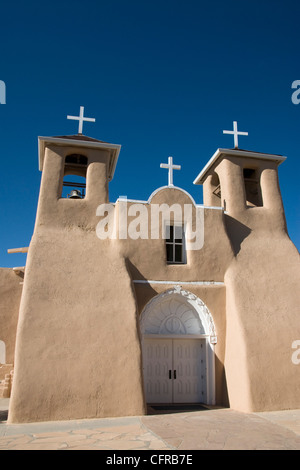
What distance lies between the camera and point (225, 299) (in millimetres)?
12070

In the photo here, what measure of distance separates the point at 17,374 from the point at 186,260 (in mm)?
6120

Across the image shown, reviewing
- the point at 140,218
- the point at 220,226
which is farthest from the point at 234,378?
the point at 140,218

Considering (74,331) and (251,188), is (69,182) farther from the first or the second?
(251,188)

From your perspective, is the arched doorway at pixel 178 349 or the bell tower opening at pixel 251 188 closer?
the arched doorway at pixel 178 349

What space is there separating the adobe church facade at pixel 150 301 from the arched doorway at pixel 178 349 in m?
0.03

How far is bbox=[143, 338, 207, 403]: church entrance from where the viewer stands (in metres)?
11.5

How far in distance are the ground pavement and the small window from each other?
4881 mm

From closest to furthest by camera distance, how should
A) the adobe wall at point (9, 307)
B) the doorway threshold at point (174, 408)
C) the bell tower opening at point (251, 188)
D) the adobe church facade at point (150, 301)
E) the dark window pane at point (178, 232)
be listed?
the adobe church facade at point (150, 301) < the doorway threshold at point (174, 408) < the dark window pane at point (178, 232) < the adobe wall at point (9, 307) < the bell tower opening at point (251, 188)

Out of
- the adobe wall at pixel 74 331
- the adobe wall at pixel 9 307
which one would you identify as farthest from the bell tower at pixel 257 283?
the adobe wall at pixel 9 307

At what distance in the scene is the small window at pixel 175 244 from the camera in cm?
1274

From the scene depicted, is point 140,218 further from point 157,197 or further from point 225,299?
point 225,299

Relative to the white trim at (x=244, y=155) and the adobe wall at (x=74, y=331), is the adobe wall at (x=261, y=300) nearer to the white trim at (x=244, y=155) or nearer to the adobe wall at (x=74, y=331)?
the white trim at (x=244, y=155)

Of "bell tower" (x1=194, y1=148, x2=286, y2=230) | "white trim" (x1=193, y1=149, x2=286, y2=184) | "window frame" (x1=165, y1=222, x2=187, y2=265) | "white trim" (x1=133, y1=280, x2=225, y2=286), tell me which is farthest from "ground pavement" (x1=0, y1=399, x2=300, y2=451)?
"white trim" (x1=193, y1=149, x2=286, y2=184)

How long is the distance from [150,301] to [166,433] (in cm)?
458
